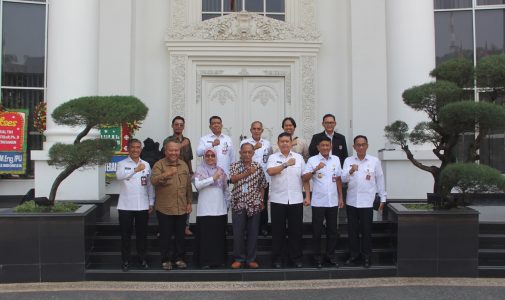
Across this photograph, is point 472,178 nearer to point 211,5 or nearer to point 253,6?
point 253,6

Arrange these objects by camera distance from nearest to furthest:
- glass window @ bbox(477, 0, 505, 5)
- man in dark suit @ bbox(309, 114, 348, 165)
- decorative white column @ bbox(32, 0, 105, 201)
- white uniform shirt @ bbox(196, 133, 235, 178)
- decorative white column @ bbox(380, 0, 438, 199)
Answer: white uniform shirt @ bbox(196, 133, 235, 178), man in dark suit @ bbox(309, 114, 348, 165), decorative white column @ bbox(32, 0, 105, 201), decorative white column @ bbox(380, 0, 438, 199), glass window @ bbox(477, 0, 505, 5)

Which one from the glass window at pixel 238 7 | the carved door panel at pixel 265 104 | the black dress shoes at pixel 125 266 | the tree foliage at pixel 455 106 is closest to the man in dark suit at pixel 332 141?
the tree foliage at pixel 455 106

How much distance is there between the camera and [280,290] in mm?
5496

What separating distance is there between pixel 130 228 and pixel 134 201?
0.33 metres

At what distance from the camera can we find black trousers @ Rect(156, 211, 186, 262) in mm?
5891

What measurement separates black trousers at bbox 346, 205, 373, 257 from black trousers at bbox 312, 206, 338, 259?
22 centimetres

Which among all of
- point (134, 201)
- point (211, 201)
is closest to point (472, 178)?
point (211, 201)

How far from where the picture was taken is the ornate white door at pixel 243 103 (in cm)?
1036

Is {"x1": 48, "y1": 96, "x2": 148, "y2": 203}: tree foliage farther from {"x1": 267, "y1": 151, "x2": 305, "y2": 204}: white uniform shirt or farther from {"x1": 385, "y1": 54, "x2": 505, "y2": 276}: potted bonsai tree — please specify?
{"x1": 385, "y1": 54, "x2": 505, "y2": 276}: potted bonsai tree

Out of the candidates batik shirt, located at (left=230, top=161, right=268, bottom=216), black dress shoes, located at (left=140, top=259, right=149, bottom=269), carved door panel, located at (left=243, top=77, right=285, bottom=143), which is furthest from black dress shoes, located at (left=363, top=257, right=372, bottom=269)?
carved door panel, located at (left=243, top=77, right=285, bottom=143)

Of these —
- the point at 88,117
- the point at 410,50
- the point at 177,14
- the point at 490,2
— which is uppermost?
the point at 490,2

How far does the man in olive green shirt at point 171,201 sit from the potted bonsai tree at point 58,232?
69 cm

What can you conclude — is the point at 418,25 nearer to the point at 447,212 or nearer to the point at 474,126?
the point at 474,126

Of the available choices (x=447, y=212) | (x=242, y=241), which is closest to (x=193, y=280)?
(x=242, y=241)
